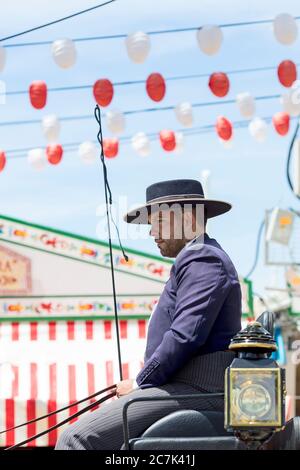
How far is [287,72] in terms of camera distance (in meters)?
10.9

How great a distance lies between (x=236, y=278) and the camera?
153 inches

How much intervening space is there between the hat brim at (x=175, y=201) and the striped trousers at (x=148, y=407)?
24.7 inches

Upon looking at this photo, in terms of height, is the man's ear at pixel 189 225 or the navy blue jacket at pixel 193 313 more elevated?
the man's ear at pixel 189 225

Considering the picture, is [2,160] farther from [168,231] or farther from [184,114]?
[168,231]

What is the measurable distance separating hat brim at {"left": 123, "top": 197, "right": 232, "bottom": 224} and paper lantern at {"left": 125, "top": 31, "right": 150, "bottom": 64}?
20.6 ft

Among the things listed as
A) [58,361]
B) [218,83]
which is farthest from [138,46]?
[58,361]

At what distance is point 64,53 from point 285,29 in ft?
7.21

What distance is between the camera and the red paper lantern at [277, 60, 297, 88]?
10852 mm

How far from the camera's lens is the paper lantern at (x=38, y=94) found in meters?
10.8

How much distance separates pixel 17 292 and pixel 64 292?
0.55 metres

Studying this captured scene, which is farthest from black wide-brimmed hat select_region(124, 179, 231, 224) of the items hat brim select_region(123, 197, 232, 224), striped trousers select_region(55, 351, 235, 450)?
striped trousers select_region(55, 351, 235, 450)

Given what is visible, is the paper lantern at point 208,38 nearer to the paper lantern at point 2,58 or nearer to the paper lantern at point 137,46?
the paper lantern at point 137,46

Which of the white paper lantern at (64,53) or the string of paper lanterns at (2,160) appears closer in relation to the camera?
the white paper lantern at (64,53)

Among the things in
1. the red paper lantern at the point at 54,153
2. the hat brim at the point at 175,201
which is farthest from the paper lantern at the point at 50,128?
the hat brim at the point at 175,201
